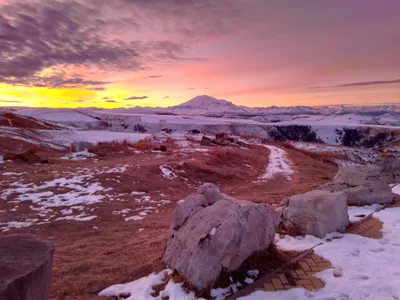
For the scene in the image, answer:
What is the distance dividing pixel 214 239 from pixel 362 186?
24.8ft

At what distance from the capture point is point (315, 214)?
23.9 feet

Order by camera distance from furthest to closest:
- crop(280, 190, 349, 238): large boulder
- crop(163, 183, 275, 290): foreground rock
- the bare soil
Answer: crop(280, 190, 349, 238): large boulder → the bare soil → crop(163, 183, 275, 290): foreground rock

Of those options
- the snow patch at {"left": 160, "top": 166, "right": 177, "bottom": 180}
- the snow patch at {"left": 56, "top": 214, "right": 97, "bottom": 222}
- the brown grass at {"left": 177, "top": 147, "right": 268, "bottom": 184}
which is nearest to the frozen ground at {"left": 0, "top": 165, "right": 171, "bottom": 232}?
the snow patch at {"left": 56, "top": 214, "right": 97, "bottom": 222}

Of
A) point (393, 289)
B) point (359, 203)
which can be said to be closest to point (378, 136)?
point (359, 203)

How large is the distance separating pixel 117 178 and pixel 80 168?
2.67 meters

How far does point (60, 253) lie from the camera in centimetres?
669

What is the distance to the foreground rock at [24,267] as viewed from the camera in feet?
9.49

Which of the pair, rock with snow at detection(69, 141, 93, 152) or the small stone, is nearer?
the small stone

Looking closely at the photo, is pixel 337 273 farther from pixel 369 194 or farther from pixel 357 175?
pixel 357 175

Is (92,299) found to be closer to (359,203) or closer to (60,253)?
(60,253)

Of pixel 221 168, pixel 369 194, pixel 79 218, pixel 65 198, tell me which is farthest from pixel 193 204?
pixel 221 168

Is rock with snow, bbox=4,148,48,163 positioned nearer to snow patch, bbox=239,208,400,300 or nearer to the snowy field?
the snowy field

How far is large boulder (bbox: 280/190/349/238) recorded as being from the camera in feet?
23.6

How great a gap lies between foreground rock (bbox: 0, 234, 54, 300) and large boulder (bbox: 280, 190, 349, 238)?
541 cm
